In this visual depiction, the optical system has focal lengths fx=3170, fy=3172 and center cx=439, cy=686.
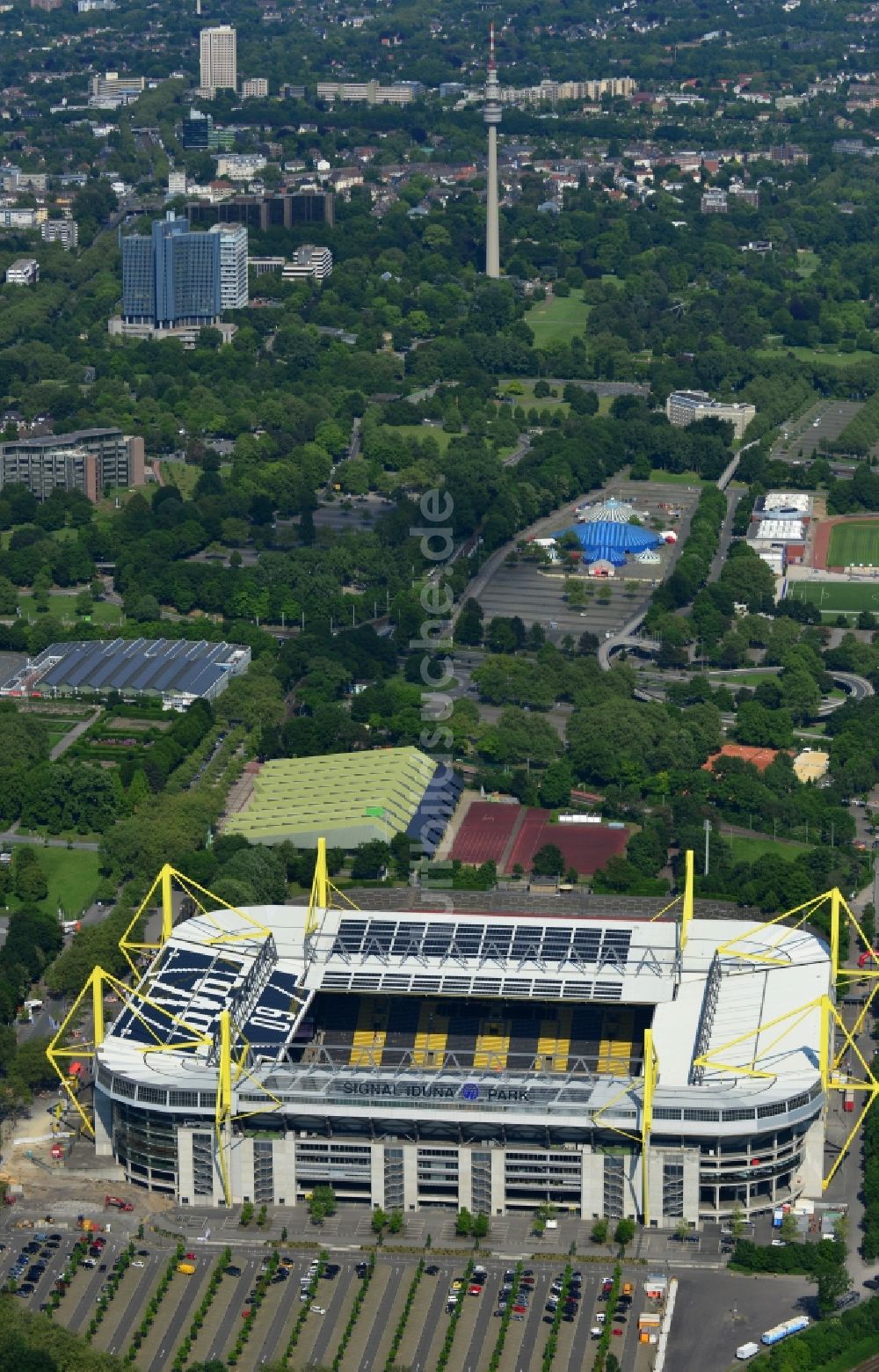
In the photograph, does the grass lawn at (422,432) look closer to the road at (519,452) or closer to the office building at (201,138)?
the road at (519,452)

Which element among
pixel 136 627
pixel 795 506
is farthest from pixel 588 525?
pixel 136 627

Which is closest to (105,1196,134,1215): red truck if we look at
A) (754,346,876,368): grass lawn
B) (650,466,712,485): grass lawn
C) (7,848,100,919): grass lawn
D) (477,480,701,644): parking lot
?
(7,848,100,919): grass lawn

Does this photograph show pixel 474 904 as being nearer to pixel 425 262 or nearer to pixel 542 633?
pixel 542 633

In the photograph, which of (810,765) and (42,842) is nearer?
(42,842)

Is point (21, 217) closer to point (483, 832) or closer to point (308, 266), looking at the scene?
point (308, 266)

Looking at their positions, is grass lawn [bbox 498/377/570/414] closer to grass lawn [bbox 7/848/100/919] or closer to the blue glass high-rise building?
the blue glass high-rise building

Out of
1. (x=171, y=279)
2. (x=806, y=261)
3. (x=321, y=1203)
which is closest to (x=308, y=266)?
(x=171, y=279)
